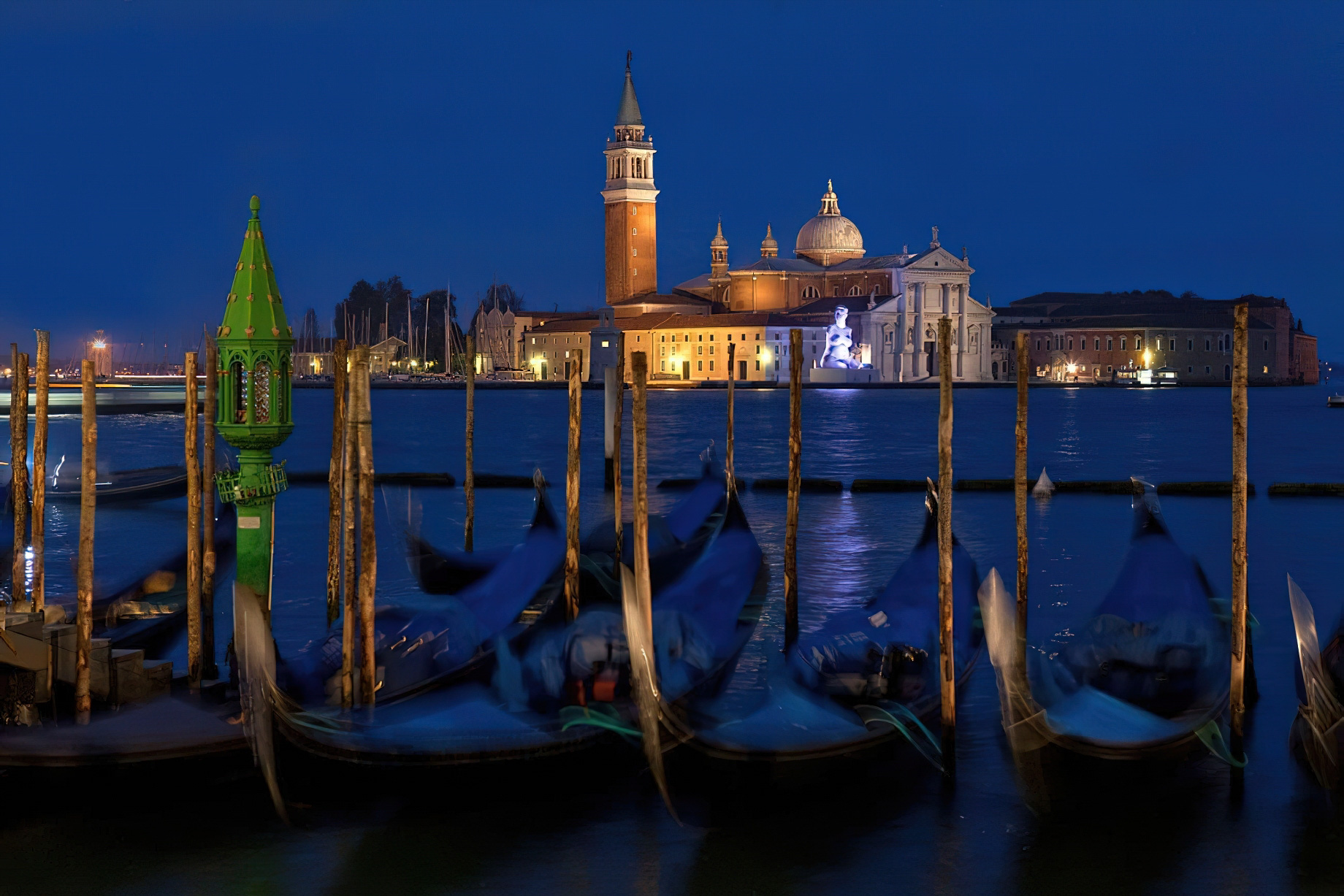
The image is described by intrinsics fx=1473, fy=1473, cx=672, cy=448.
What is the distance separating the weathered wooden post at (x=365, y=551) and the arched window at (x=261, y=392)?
0.40 meters

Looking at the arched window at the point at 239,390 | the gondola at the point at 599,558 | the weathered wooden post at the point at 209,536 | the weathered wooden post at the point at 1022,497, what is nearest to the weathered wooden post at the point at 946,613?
the weathered wooden post at the point at 1022,497

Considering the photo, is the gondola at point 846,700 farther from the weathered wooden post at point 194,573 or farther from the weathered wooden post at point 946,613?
the weathered wooden post at point 194,573

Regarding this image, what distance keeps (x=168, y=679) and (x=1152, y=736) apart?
152 inches

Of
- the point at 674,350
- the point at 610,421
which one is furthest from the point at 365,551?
the point at 674,350

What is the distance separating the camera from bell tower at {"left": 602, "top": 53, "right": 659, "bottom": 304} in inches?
2559

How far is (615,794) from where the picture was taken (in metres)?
5.33

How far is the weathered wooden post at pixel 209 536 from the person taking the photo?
21.3 feet

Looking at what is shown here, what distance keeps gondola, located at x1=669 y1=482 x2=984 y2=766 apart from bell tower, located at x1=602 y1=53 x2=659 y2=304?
59.7m

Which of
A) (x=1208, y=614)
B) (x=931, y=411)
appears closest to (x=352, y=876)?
(x=1208, y=614)

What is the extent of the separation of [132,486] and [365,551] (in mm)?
10547

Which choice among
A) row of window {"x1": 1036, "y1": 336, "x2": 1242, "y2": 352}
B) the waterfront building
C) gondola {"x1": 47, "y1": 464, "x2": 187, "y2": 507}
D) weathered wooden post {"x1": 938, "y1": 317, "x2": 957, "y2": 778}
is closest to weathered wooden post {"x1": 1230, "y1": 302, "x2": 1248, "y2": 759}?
weathered wooden post {"x1": 938, "y1": 317, "x2": 957, "y2": 778}

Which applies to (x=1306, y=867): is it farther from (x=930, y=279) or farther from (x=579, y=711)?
(x=930, y=279)

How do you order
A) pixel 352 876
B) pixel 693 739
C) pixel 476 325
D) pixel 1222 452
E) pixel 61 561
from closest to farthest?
pixel 352 876
pixel 693 739
pixel 61 561
pixel 1222 452
pixel 476 325

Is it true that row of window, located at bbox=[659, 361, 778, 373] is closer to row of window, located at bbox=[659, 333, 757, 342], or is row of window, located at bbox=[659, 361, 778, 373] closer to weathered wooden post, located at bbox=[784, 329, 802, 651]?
row of window, located at bbox=[659, 333, 757, 342]
